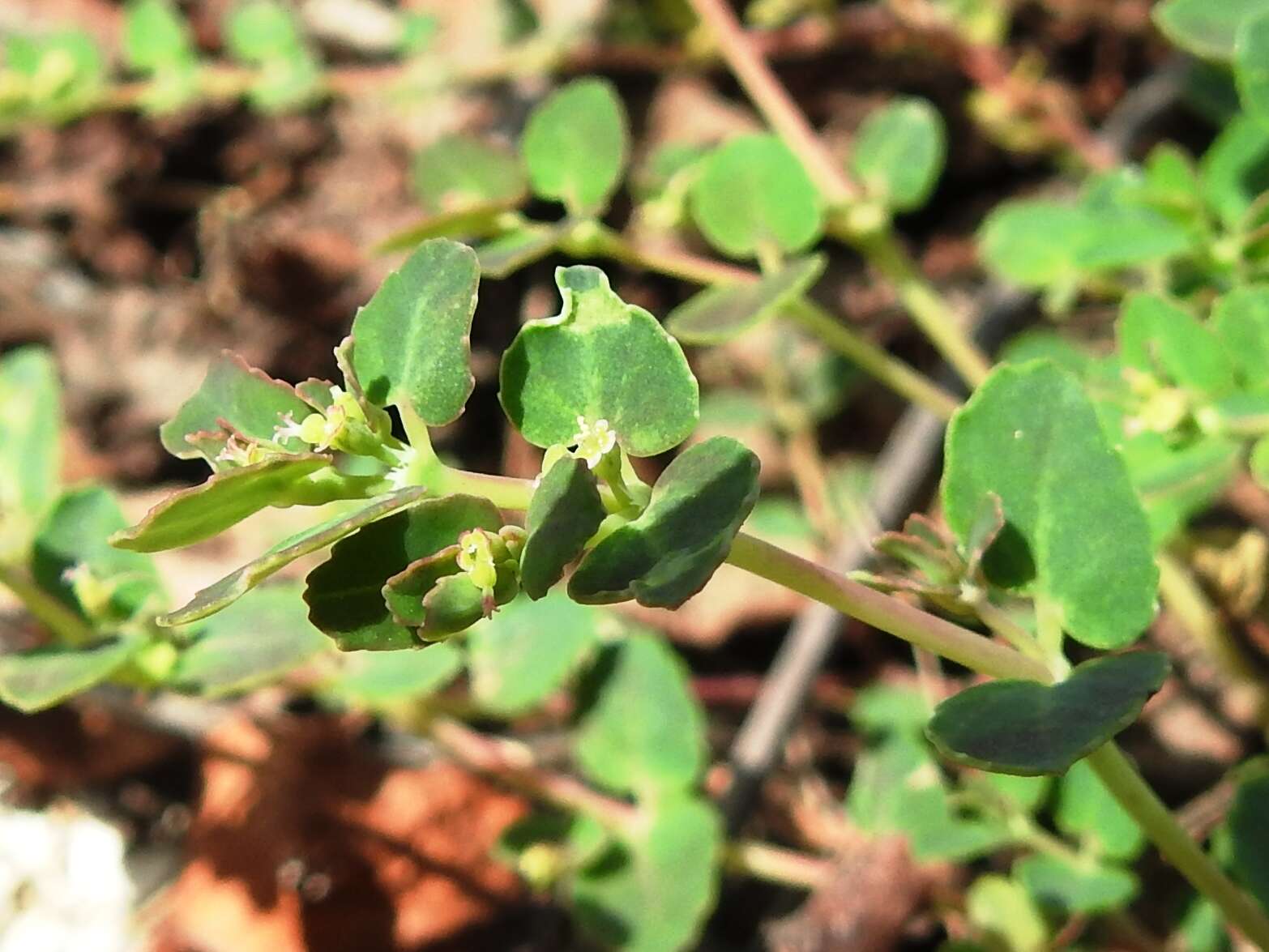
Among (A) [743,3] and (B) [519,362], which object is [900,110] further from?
(B) [519,362]

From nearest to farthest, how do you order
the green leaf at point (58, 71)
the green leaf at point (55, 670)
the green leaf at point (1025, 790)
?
the green leaf at point (55, 670)
the green leaf at point (1025, 790)
the green leaf at point (58, 71)

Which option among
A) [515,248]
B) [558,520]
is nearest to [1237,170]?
[515,248]

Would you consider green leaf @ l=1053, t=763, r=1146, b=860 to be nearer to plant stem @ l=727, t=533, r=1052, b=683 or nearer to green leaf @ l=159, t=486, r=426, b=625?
plant stem @ l=727, t=533, r=1052, b=683

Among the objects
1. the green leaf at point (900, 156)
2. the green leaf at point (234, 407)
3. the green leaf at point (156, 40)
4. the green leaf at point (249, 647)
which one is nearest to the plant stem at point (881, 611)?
the green leaf at point (234, 407)

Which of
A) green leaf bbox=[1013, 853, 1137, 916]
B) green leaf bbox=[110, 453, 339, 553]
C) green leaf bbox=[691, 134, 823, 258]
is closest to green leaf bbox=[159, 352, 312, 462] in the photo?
green leaf bbox=[110, 453, 339, 553]

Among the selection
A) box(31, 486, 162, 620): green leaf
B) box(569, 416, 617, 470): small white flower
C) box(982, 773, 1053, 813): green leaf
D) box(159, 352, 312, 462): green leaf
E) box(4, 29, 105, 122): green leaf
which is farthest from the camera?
box(4, 29, 105, 122): green leaf

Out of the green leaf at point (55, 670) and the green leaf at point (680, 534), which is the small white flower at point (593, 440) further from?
the green leaf at point (55, 670)
